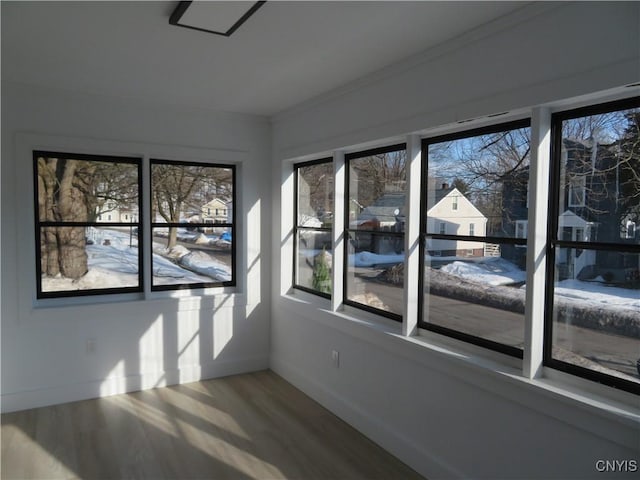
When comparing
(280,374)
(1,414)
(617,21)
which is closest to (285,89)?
(617,21)

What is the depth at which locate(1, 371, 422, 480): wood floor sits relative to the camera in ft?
9.59

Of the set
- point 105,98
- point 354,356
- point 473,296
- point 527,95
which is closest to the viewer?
point 527,95

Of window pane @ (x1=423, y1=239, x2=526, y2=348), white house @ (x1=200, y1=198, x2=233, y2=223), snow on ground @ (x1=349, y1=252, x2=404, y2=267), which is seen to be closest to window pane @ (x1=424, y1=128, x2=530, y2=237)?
window pane @ (x1=423, y1=239, x2=526, y2=348)

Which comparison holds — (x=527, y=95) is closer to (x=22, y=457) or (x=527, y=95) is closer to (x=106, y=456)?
(x=106, y=456)

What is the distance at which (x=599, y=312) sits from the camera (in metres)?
2.11

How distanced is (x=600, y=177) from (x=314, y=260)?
8.73 feet

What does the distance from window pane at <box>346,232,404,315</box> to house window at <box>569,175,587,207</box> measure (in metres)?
1.26

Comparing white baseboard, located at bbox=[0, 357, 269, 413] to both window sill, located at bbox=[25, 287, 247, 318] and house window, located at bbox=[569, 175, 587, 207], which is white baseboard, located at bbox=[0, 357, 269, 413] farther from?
house window, located at bbox=[569, 175, 587, 207]

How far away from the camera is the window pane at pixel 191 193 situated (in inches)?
173

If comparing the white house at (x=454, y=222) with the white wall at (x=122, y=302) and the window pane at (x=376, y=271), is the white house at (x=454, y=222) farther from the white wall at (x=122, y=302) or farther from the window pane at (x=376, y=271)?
the white wall at (x=122, y=302)

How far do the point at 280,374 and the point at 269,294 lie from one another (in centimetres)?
82

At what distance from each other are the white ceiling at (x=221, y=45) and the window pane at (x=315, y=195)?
0.70 metres

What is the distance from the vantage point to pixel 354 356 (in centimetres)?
357

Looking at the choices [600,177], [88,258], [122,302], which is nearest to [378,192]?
[600,177]
